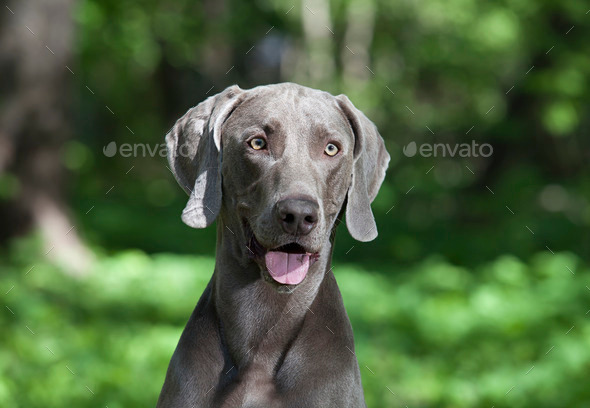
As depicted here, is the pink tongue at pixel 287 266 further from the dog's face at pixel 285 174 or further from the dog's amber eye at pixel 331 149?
the dog's amber eye at pixel 331 149

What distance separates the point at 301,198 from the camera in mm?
2764

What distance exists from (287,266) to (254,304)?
10.1 inches

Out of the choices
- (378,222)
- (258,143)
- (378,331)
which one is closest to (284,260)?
(258,143)

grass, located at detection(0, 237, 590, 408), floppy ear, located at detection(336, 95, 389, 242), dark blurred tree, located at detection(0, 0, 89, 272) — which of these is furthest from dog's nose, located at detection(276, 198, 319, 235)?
dark blurred tree, located at detection(0, 0, 89, 272)

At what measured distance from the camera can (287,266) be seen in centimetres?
290

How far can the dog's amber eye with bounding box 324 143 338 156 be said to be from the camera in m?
3.03

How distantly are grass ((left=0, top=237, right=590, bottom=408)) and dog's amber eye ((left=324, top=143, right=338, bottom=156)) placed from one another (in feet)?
8.27

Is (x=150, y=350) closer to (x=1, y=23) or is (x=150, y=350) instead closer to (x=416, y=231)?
(x=1, y=23)

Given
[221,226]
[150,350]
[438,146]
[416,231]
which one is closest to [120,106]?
[438,146]

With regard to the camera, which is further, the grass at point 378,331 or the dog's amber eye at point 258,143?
the grass at point 378,331

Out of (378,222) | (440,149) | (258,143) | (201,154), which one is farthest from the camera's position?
(440,149)

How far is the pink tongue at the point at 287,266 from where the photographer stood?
9.43 feet

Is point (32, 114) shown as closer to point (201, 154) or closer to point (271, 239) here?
point (201, 154)

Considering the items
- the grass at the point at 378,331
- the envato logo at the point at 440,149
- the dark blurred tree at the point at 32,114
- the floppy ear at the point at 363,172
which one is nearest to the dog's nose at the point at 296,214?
the floppy ear at the point at 363,172
